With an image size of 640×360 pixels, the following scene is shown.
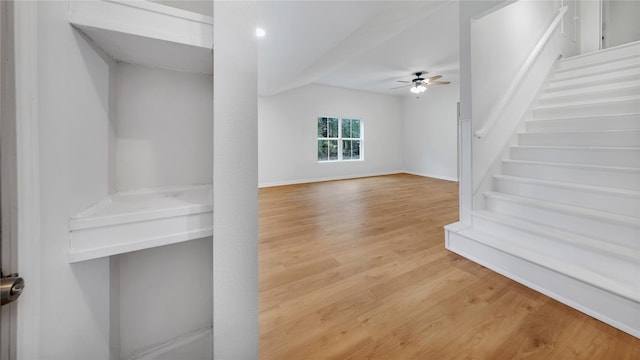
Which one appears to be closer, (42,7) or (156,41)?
(42,7)

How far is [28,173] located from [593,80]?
4383 mm

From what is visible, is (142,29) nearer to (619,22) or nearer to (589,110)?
(589,110)

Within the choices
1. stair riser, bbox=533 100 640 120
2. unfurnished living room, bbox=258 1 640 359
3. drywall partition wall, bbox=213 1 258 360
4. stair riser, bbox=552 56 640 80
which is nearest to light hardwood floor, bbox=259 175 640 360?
unfurnished living room, bbox=258 1 640 359

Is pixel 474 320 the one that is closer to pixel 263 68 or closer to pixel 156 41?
pixel 156 41

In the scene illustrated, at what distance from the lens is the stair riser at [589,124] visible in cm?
204

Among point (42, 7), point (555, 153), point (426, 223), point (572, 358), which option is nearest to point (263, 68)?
point (426, 223)

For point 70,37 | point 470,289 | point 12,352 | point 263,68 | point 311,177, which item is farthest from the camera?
point 311,177

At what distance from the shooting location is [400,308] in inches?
56.3

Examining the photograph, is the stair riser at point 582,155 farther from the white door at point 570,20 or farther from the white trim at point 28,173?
the white trim at point 28,173

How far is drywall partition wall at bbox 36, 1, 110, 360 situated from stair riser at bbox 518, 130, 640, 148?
335 centimetres

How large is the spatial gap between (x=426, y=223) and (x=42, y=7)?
10.4ft

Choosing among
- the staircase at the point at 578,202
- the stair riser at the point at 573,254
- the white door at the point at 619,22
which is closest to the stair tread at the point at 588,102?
the staircase at the point at 578,202

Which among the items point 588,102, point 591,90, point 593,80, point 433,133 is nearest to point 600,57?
point 593,80

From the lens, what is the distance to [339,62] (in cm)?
393
